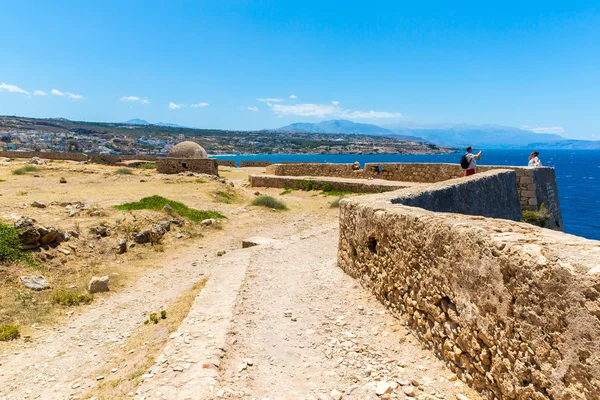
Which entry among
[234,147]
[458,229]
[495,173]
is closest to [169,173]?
[495,173]

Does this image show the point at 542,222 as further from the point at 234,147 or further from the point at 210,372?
the point at 234,147

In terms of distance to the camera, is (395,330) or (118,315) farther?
(118,315)

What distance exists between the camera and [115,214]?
1287cm

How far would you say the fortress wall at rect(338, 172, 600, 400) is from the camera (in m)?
2.67

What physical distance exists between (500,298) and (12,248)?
9.73m

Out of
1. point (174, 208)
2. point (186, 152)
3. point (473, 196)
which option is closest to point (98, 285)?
point (174, 208)

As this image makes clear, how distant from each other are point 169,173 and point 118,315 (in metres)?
22.2

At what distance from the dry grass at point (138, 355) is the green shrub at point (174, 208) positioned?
283 inches

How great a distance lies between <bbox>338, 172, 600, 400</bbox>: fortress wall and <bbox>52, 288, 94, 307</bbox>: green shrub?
5.95 metres

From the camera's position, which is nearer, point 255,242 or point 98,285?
point 98,285

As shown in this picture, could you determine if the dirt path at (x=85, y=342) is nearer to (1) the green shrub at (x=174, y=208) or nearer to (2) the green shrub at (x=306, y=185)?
(1) the green shrub at (x=174, y=208)

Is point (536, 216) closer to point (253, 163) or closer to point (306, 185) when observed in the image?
point (306, 185)

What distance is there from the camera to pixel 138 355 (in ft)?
18.1

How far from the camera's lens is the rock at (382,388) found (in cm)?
395
